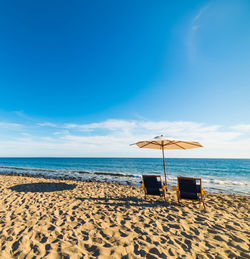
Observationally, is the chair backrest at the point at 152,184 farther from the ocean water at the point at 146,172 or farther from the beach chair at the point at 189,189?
the ocean water at the point at 146,172

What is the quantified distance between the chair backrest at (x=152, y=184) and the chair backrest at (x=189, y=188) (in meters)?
0.83

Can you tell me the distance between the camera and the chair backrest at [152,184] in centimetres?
559

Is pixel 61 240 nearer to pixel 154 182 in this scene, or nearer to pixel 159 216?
pixel 159 216

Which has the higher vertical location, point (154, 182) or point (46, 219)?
point (154, 182)

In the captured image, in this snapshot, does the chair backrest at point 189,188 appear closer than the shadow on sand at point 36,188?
Yes

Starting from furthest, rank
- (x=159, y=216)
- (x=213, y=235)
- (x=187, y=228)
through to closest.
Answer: (x=159, y=216)
(x=187, y=228)
(x=213, y=235)

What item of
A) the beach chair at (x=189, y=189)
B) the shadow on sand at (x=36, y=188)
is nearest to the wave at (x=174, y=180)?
the shadow on sand at (x=36, y=188)

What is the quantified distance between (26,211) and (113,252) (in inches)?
138

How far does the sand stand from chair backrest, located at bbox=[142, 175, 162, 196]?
539 mm

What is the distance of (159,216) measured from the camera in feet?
13.7

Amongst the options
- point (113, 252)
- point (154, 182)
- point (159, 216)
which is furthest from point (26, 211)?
point (154, 182)

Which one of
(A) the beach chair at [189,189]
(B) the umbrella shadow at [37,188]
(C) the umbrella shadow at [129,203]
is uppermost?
(A) the beach chair at [189,189]

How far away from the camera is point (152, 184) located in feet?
18.6

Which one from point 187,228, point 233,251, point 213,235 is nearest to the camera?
point 233,251
